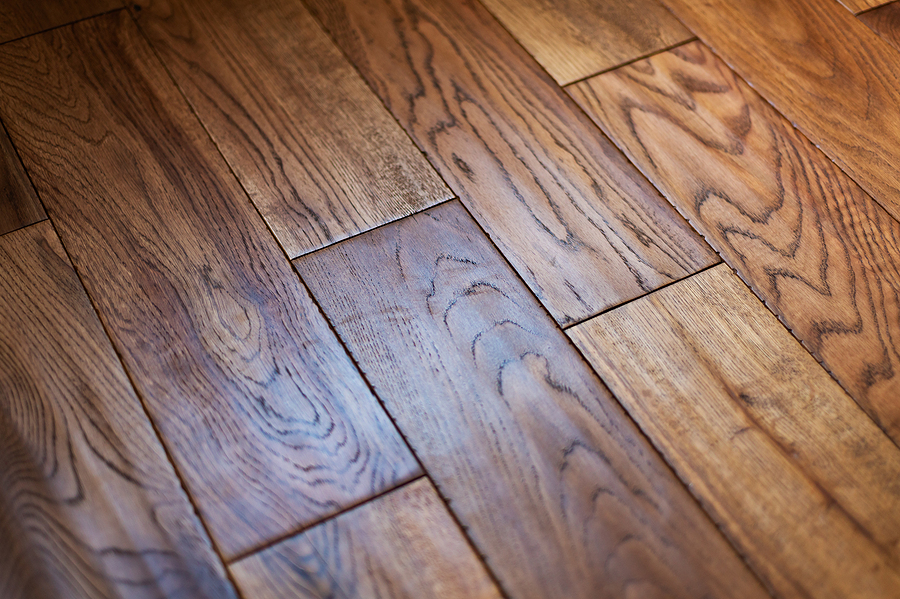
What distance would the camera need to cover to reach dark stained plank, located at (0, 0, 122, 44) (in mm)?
1194

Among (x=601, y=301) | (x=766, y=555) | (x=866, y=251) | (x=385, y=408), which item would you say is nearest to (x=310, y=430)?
(x=385, y=408)

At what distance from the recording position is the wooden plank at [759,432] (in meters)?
0.77

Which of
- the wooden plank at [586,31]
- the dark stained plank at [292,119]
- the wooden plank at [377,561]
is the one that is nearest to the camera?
the wooden plank at [377,561]

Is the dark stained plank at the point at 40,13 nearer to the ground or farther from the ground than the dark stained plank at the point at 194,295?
farther from the ground

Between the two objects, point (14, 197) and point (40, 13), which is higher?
point (40, 13)

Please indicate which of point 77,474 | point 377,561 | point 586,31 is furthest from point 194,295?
point 586,31

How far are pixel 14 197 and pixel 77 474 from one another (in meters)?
0.41

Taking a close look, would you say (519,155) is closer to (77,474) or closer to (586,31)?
(586,31)

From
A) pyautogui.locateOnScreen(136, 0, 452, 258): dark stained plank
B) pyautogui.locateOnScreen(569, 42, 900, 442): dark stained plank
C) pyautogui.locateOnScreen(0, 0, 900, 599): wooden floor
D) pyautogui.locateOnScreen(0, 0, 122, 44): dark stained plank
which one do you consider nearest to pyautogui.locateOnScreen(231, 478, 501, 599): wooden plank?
pyautogui.locateOnScreen(0, 0, 900, 599): wooden floor

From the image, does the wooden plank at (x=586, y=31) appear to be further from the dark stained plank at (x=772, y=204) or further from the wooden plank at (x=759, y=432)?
the wooden plank at (x=759, y=432)

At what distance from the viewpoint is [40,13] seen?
1.22 m

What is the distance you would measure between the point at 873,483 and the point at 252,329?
69 centimetres

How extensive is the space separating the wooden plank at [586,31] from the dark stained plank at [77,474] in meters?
0.74

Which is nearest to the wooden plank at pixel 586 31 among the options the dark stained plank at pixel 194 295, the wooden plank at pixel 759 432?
the wooden plank at pixel 759 432
